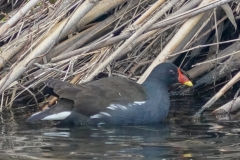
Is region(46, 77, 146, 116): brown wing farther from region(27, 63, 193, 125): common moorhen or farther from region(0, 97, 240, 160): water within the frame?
region(0, 97, 240, 160): water

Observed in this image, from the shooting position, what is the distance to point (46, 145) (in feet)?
15.2

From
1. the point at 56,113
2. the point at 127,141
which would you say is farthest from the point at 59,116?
the point at 127,141

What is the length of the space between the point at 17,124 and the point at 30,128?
199 mm

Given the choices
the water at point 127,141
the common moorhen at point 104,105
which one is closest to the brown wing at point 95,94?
the common moorhen at point 104,105

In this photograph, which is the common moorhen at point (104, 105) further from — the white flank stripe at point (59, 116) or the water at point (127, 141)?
the water at point (127, 141)

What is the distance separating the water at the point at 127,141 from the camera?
429cm

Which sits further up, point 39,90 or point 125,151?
point 39,90

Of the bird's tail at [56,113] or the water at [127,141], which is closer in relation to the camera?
the water at [127,141]

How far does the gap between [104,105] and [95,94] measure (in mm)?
119

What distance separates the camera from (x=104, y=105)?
5.61 meters

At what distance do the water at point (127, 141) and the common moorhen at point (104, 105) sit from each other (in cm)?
12

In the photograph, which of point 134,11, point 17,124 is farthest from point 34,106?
point 134,11

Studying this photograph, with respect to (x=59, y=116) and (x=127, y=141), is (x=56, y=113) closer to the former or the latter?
(x=59, y=116)

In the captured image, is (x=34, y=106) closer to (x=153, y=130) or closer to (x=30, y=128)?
(x=30, y=128)
